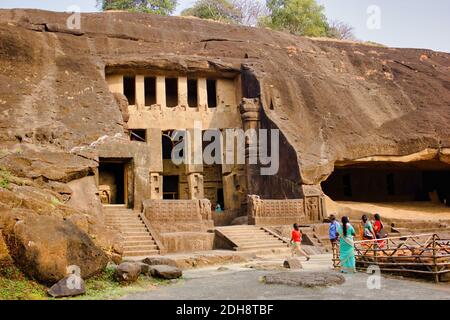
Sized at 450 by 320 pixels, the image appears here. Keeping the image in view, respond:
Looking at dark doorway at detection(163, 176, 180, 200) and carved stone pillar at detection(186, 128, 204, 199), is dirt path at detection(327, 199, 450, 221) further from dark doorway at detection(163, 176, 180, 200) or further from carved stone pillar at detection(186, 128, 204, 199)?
dark doorway at detection(163, 176, 180, 200)

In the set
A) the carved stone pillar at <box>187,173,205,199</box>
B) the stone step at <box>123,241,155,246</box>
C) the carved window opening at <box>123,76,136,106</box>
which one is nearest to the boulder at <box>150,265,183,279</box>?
A: the stone step at <box>123,241,155,246</box>

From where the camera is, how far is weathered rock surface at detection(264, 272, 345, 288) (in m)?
7.48

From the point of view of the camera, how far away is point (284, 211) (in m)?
17.0

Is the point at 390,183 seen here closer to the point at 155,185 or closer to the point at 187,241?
the point at 155,185

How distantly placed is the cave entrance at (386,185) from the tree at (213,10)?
22.7 meters

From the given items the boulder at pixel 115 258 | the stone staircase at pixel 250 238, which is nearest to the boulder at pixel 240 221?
the stone staircase at pixel 250 238

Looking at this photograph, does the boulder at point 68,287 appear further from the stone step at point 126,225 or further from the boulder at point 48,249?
the stone step at point 126,225

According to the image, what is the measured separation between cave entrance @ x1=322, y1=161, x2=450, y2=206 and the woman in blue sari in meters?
14.8

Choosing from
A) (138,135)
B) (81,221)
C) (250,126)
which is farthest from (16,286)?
(138,135)

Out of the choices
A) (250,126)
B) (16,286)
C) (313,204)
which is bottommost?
(16,286)

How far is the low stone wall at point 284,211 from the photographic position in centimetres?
1681

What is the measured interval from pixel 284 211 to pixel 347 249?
317 inches

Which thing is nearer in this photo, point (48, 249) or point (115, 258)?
point (48, 249)

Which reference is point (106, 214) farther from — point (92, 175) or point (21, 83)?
point (21, 83)
